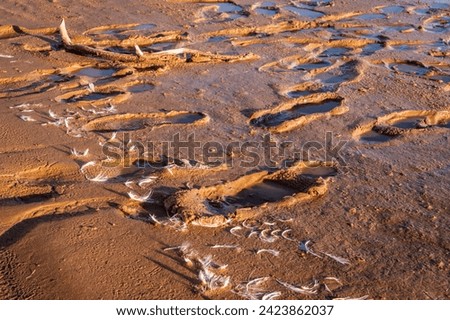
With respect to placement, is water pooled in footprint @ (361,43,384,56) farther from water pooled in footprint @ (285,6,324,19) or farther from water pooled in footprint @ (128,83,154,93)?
water pooled in footprint @ (128,83,154,93)

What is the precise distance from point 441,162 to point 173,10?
5.14 meters

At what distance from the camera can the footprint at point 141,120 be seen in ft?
14.1

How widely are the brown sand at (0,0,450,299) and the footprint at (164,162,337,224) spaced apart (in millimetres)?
12

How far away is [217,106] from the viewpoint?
4824 mm

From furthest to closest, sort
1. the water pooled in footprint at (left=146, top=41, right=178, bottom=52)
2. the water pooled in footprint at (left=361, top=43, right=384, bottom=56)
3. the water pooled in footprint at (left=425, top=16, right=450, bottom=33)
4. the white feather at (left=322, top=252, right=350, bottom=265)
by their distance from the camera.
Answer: the water pooled in footprint at (left=425, top=16, right=450, bottom=33)
the water pooled in footprint at (left=361, top=43, right=384, bottom=56)
the water pooled in footprint at (left=146, top=41, right=178, bottom=52)
the white feather at (left=322, top=252, right=350, bottom=265)

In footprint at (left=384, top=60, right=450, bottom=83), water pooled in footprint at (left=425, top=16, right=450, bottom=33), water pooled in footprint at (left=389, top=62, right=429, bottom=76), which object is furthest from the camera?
water pooled in footprint at (left=425, top=16, right=450, bottom=33)

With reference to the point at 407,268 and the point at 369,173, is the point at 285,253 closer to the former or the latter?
the point at 407,268

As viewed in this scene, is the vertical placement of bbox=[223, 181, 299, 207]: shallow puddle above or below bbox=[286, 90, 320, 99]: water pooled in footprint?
below

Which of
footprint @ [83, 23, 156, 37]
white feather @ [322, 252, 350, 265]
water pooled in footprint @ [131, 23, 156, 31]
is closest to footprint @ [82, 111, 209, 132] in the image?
white feather @ [322, 252, 350, 265]

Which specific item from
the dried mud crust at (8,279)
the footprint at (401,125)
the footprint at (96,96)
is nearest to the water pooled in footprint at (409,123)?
the footprint at (401,125)

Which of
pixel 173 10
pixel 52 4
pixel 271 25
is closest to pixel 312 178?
pixel 271 25

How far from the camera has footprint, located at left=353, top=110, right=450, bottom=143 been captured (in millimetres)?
4508

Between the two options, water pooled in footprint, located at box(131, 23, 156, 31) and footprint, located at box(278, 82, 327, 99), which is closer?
footprint, located at box(278, 82, 327, 99)
